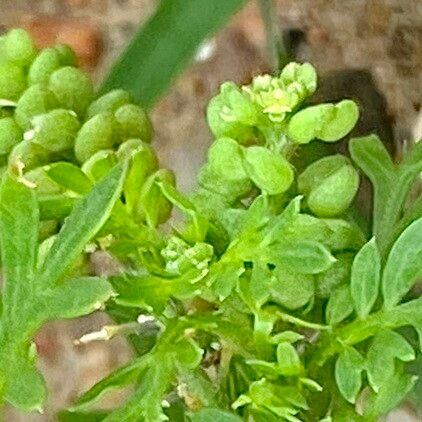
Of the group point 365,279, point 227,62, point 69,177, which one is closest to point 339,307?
point 365,279

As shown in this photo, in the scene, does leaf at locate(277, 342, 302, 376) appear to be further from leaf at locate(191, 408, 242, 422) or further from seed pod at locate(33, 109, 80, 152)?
seed pod at locate(33, 109, 80, 152)

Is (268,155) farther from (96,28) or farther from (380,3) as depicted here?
(96,28)

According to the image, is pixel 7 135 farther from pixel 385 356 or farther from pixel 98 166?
pixel 385 356

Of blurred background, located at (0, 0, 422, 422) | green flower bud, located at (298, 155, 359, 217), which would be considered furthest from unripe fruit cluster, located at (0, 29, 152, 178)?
blurred background, located at (0, 0, 422, 422)

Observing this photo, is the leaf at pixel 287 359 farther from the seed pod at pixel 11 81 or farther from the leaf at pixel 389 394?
the seed pod at pixel 11 81

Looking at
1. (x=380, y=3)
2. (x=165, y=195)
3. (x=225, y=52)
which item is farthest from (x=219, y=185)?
(x=225, y=52)
